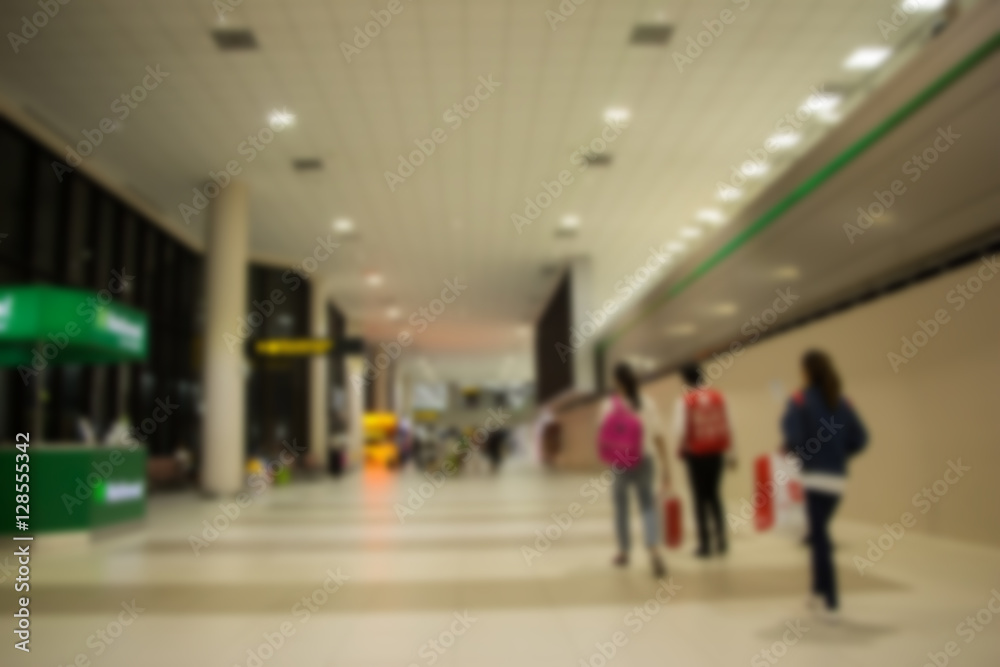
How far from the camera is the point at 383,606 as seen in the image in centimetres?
444

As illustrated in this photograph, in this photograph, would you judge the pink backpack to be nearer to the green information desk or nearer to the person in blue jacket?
the person in blue jacket

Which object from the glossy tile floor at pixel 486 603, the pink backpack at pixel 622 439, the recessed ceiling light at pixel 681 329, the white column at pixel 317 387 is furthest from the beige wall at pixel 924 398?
the white column at pixel 317 387

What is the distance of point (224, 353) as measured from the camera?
13297mm

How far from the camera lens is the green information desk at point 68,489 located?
284 inches

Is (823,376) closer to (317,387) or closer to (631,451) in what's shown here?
(631,451)

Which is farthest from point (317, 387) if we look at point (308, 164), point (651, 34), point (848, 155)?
point (848, 155)

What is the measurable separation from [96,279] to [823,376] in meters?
12.8

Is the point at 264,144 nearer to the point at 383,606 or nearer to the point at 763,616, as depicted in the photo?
the point at 383,606

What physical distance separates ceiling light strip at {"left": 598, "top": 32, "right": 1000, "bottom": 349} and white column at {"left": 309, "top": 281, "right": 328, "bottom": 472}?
1260cm

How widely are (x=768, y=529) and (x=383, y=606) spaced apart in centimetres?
411

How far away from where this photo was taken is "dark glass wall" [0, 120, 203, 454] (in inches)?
427

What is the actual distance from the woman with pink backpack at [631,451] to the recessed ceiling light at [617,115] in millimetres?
6463

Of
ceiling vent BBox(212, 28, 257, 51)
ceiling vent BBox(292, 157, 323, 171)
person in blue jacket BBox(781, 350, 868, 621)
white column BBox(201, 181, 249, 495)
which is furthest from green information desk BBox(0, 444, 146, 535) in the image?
person in blue jacket BBox(781, 350, 868, 621)

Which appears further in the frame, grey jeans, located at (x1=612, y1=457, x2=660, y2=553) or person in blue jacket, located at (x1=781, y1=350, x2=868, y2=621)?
grey jeans, located at (x1=612, y1=457, x2=660, y2=553)
